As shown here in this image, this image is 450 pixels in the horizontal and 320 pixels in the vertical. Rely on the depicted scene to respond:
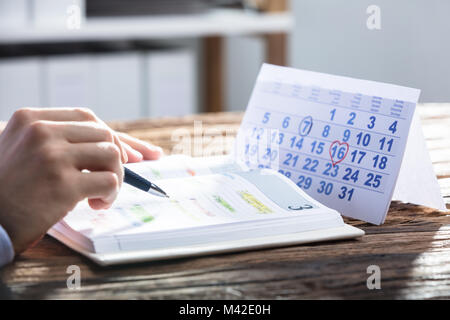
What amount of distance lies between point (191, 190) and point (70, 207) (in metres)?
0.16

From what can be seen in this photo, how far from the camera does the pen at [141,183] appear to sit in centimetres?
77

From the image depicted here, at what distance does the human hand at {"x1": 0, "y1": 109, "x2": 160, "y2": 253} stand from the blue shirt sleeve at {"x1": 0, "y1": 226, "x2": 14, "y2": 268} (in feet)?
0.05

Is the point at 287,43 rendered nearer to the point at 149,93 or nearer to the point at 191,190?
the point at 149,93

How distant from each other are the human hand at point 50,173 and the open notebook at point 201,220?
0.03 meters

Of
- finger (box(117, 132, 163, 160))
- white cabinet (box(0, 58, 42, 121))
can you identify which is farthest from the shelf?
finger (box(117, 132, 163, 160))

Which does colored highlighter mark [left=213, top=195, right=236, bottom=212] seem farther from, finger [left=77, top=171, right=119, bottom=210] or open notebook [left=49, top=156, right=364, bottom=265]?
finger [left=77, top=171, right=119, bottom=210]

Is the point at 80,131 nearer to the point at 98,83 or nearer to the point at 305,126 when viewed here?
the point at 305,126

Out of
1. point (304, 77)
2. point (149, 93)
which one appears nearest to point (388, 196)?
point (304, 77)

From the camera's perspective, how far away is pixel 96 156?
69 cm

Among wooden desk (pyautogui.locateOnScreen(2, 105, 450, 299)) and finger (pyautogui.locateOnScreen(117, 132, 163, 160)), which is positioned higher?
finger (pyautogui.locateOnScreen(117, 132, 163, 160))

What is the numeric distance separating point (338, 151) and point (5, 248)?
0.40 meters

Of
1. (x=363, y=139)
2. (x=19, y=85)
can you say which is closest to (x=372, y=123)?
(x=363, y=139)

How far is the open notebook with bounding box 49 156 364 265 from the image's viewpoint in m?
0.66
